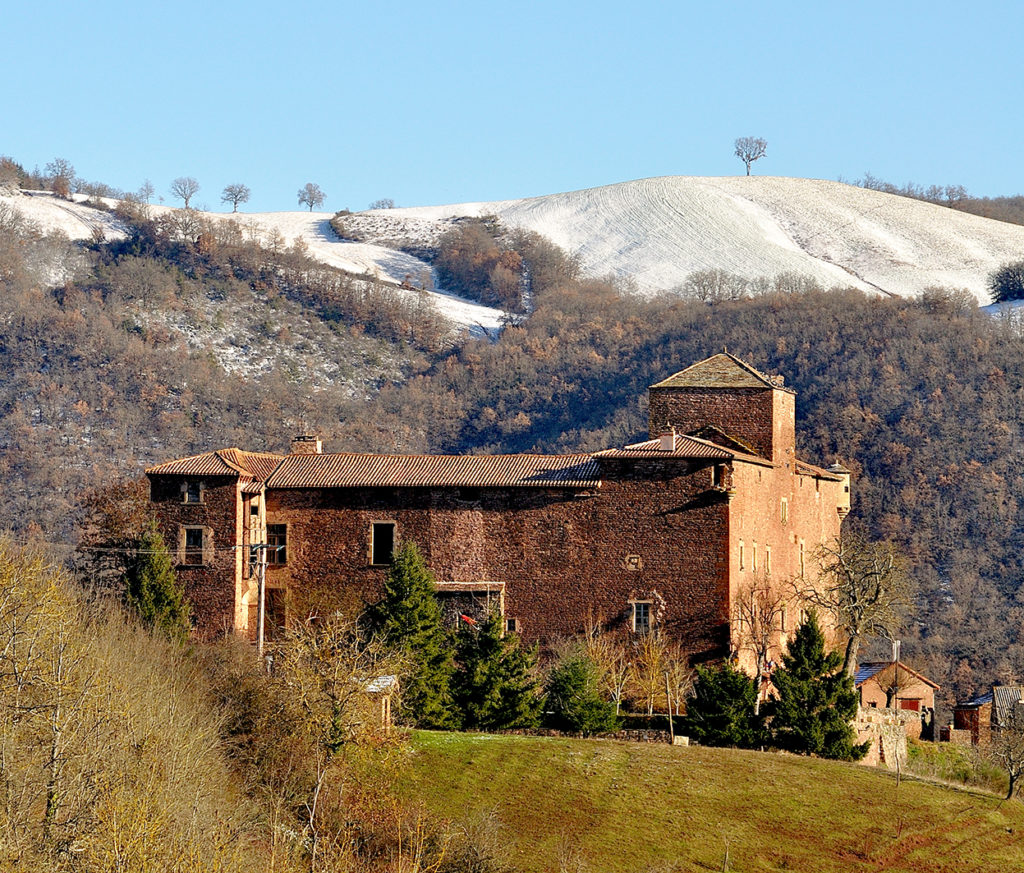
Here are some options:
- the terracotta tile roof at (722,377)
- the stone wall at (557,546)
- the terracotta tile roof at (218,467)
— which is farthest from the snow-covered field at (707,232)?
the stone wall at (557,546)

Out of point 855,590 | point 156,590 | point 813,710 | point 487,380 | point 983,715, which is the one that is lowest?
point 983,715

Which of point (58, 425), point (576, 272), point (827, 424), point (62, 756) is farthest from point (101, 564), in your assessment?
point (576, 272)

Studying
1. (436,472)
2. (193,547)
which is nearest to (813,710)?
(436,472)

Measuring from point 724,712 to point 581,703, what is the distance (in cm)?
392

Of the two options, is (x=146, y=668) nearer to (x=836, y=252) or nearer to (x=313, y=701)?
(x=313, y=701)

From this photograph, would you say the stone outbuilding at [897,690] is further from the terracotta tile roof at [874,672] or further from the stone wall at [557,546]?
the stone wall at [557,546]

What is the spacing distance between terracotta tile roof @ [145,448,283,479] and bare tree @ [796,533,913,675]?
17863 millimetres

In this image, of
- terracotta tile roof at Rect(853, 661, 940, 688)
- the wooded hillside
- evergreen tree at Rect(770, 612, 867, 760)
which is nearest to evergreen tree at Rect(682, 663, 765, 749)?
evergreen tree at Rect(770, 612, 867, 760)

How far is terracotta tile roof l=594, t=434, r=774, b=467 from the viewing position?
51.8 meters

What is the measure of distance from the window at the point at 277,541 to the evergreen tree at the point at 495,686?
9.12 metres

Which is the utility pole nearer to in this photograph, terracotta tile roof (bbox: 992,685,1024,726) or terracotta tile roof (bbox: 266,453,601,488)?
terracotta tile roof (bbox: 266,453,601,488)

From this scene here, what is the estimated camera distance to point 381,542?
54.0m

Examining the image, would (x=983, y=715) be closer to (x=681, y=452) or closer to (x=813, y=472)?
(x=813, y=472)

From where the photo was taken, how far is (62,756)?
31781 millimetres
